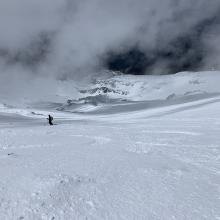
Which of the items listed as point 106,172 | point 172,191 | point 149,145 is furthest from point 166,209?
point 149,145

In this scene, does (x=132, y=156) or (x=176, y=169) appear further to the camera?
(x=132, y=156)

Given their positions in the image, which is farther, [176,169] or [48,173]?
[176,169]

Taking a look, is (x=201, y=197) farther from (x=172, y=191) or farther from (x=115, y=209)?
(x=115, y=209)

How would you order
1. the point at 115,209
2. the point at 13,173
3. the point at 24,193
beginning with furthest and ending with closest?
the point at 13,173 → the point at 24,193 → the point at 115,209

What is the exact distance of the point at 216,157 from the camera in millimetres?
A: 11141

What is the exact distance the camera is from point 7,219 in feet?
17.9

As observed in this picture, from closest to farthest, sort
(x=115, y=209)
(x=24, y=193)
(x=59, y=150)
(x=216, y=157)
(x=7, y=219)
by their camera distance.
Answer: (x=7, y=219), (x=115, y=209), (x=24, y=193), (x=216, y=157), (x=59, y=150)

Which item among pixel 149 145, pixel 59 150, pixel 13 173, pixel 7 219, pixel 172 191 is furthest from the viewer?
pixel 149 145

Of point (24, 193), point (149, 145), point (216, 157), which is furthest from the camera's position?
point (149, 145)

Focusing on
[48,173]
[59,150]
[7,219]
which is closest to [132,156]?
[59,150]

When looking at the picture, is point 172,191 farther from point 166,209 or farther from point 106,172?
point 106,172

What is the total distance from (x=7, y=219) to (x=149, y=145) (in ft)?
32.4

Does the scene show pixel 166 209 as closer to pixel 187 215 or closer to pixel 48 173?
pixel 187 215

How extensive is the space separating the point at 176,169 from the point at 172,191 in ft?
7.32
